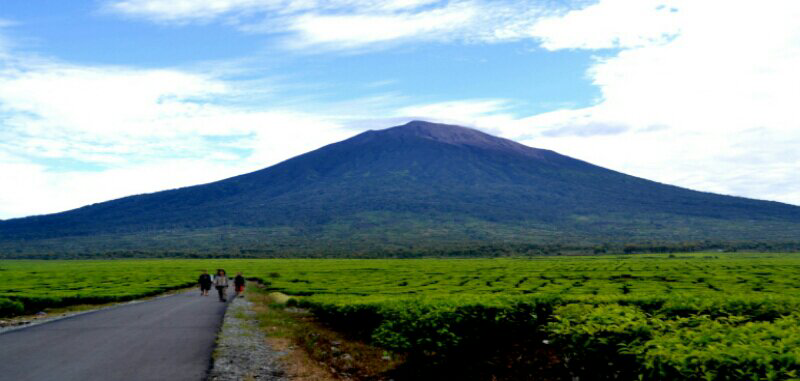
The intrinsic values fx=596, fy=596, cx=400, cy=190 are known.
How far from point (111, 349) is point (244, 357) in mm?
3452

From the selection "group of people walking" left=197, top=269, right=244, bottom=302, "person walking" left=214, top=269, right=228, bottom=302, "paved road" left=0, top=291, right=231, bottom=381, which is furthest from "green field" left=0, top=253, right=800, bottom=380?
"group of people walking" left=197, top=269, right=244, bottom=302

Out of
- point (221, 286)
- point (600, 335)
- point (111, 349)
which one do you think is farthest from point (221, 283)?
point (600, 335)

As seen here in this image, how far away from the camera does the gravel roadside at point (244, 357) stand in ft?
40.6

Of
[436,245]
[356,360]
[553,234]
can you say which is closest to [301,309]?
[356,360]

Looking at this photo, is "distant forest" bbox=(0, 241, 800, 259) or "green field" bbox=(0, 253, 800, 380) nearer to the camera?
"green field" bbox=(0, 253, 800, 380)

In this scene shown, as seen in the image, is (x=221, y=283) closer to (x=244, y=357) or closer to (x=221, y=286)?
(x=221, y=286)

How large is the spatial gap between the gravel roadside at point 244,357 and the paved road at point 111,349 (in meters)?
0.32

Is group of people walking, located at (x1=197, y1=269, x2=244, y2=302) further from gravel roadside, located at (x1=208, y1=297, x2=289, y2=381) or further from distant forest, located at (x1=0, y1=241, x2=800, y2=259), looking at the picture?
distant forest, located at (x1=0, y1=241, x2=800, y2=259)

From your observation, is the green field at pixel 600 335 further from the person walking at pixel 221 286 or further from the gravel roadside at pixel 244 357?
the person walking at pixel 221 286

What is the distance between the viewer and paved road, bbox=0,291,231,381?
11.8 meters

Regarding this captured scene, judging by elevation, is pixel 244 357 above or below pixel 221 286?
below

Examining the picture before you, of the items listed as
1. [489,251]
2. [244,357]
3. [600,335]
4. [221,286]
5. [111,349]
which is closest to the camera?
[600,335]

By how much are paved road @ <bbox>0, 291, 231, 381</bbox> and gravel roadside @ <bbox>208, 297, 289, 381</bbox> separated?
12.6 inches

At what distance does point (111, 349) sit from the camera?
587 inches
